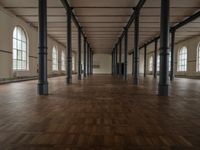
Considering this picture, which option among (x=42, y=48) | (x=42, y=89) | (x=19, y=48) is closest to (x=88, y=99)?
(x=42, y=89)

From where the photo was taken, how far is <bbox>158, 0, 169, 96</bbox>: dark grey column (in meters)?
9.80

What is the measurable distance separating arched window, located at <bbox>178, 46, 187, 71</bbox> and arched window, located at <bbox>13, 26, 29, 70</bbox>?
94.4 feet

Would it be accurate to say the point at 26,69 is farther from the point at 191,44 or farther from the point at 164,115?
the point at 191,44

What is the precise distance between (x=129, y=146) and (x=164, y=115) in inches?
99.7

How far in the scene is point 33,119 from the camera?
4.82 m

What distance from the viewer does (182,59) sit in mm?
38844

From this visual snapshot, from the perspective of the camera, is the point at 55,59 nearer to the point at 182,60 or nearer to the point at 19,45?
the point at 19,45

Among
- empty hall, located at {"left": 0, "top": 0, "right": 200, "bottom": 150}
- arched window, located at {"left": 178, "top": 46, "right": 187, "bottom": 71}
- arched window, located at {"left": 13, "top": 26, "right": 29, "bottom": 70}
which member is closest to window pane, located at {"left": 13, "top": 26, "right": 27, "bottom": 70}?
arched window, located at {"left": 13, "top": 26, "right": 29, "bottom": 70}

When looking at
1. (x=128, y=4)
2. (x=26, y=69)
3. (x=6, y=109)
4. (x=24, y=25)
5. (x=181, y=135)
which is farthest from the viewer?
(x=26, y=69)

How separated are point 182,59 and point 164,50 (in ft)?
104

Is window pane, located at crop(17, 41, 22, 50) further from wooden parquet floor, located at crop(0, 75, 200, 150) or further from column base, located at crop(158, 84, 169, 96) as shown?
wooden parquet floor, located at crop(0, 75, 200, 150)

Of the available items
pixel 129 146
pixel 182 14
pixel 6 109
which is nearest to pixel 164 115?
pixel 129 146

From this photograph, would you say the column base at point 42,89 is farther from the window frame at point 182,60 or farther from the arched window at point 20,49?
the window frame at point 182,60

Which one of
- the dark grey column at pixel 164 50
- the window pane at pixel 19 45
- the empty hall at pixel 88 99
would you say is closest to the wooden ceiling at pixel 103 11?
the empty hall at pixel 88 99
